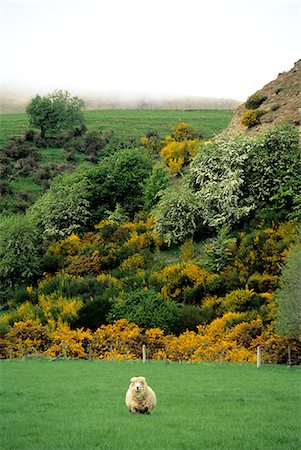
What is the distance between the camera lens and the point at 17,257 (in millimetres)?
47219

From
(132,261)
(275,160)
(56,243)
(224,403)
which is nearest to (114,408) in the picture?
(224,403)

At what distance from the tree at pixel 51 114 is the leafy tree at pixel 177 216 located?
59512 mm

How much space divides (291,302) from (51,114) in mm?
81328

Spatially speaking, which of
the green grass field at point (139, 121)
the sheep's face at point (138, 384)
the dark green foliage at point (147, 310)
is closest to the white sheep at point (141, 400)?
the sheep's face at point (138, 384)

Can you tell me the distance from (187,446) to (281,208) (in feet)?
112

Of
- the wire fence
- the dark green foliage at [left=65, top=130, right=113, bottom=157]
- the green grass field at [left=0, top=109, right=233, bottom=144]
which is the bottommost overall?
the wire fence

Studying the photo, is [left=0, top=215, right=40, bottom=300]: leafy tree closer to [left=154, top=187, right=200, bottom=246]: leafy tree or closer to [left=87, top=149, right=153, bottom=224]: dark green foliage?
[left=87, top=149, right=153, bottom=224]: dark green foliage

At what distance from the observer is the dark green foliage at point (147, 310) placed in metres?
34.3

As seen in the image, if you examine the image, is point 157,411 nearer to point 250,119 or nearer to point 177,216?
point 177,216

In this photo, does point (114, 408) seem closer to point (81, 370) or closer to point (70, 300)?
point (81, 370)

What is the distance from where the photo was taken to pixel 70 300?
39406mm

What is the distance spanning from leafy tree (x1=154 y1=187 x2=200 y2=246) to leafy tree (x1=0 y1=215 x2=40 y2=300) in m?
9.50

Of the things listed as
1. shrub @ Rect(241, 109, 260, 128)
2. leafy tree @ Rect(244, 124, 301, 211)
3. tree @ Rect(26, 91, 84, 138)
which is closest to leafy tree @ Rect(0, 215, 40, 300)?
leafy tree @ Rect(244, 124, 301, 211)

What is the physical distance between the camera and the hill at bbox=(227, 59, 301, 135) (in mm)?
56125
